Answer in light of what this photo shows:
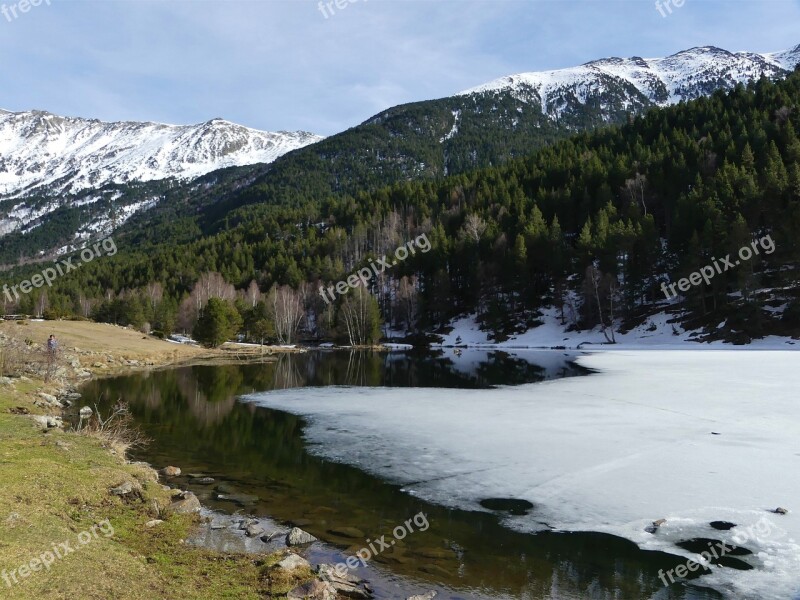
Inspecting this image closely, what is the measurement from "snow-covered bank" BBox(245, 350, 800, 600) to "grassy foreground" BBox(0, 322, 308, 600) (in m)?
6.17

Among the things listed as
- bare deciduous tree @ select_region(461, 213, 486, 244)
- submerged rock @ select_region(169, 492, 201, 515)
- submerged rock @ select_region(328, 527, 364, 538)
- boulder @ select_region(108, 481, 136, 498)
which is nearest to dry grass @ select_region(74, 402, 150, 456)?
boulder @ select_region(108, 481, 136, 498)

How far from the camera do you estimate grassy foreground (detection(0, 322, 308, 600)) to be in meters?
7.63

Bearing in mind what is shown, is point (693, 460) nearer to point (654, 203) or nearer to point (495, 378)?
point (495, 378)

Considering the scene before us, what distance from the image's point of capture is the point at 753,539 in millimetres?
10359

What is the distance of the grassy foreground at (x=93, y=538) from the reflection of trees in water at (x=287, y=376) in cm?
2332

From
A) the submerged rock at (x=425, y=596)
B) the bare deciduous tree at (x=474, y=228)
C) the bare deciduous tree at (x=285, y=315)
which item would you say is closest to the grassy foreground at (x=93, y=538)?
the submerged rock at (x=425, y=596)

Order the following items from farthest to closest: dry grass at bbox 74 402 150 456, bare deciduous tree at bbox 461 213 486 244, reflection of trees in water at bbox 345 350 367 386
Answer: bare deciduous tree at bbox 461 213 486 244, reflection of trees in water at bbox 345 350 367 386, dry grass at bbox 74 402 150 456

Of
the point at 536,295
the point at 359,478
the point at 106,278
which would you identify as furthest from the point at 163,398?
the point at 106,278

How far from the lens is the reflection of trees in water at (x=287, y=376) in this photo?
1566 inches

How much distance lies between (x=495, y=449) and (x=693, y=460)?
6149 mm

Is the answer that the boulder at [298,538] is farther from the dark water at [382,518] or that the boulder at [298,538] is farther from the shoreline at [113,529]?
the shoreline at [113,529]

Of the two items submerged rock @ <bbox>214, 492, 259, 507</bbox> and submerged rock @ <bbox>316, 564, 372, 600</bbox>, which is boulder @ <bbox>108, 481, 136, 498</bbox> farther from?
submerged rock @ <bbox>316, 564, 372, 600</bbox>

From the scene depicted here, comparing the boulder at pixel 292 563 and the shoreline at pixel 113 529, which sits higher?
the shoreline at pixel 113 529

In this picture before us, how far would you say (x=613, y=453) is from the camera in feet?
53.6
